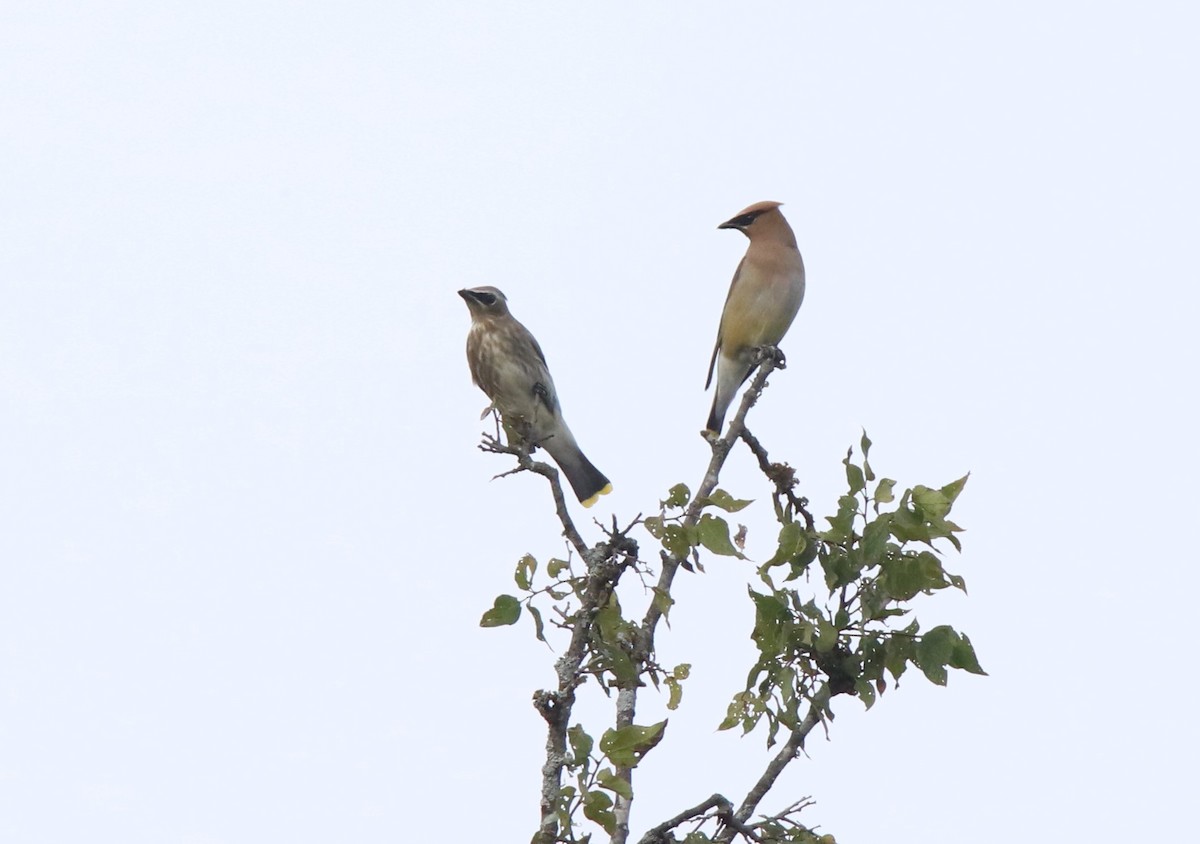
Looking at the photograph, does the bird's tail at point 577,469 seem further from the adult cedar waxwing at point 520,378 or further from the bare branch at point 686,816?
the bare branch at point 686,816

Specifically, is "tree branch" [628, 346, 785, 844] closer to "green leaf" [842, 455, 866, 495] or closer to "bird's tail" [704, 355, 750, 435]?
"green leaf" [842, 455, 866, 495]

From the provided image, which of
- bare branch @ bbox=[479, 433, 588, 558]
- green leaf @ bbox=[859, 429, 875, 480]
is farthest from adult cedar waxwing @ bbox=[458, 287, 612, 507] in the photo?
green leaf @ bbox=[859, 429, 875, 480]

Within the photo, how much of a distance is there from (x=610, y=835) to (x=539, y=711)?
0.28 meters

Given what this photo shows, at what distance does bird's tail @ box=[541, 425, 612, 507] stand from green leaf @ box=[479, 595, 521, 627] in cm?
439

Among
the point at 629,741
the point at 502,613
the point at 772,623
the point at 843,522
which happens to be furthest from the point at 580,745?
the point at 843,522

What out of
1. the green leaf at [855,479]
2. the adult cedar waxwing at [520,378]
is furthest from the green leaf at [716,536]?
the adult cedar waxwing at [520,378]

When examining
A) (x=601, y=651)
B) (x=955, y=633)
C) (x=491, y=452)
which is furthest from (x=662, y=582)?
(x=491, y=452)

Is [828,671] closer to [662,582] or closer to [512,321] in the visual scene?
[662,582]

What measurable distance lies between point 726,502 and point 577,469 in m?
4.44

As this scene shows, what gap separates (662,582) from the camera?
130 inches

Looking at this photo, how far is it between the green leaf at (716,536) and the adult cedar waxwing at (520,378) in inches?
153

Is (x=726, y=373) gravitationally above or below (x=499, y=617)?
above

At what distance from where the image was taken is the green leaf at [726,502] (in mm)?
3182

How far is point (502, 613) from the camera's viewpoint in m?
3.16
